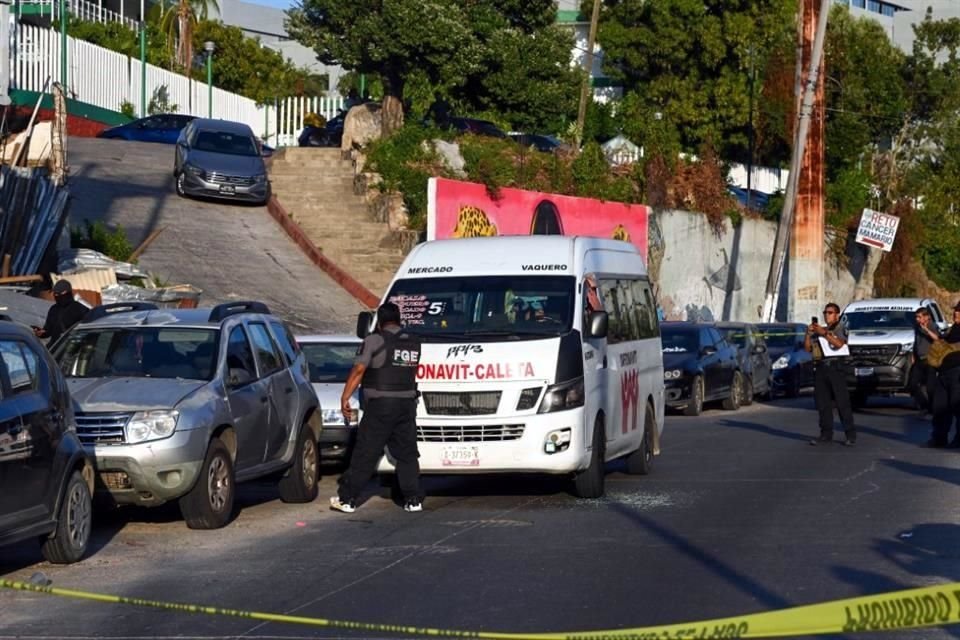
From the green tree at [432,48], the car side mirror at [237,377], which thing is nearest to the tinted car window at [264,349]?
the car side mirror at [237,377]

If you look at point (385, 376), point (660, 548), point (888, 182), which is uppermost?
point (888, 182)

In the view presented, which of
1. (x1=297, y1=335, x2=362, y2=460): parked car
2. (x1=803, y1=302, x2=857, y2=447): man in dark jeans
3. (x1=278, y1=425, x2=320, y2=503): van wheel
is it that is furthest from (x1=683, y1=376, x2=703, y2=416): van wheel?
(x1=278, y1=425, x2=320, y2=503): van wheel

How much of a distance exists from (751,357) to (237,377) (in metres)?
18.3

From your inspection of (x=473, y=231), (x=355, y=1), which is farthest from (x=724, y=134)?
(x=473, y=231)

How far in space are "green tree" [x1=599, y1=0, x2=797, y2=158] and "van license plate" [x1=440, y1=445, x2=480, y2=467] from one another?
44.0 metres

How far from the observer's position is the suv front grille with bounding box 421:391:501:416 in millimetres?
13867

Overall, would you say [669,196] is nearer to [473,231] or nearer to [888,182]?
[473,231]

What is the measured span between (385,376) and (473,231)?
21059 mm

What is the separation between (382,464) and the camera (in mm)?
14055

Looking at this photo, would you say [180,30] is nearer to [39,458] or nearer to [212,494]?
[212,494]

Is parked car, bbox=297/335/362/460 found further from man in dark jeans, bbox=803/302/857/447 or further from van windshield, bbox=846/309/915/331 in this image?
van windshield, bbox=846/309/915/331

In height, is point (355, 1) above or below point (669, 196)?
above

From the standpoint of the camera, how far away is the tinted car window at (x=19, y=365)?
10406mm

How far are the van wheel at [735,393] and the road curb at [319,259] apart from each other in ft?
23.8
